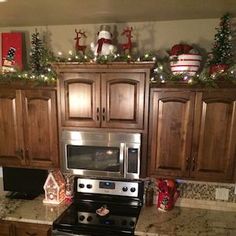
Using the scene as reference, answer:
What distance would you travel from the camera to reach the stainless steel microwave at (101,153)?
1900mm

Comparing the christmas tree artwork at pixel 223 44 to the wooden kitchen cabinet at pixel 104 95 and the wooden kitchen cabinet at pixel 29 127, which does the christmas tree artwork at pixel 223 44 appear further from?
the wooden kitchen cabinet at pixel 29 127

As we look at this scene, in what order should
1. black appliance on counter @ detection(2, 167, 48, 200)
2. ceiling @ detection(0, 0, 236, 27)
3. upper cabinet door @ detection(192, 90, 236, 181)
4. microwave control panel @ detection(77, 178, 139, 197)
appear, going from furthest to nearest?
black appliance on counter @ detection(2, 167, 48, 200), microwave control panel @ detection(77, 178, 139, 197), upper cabinet door @ detection(192, 90, 236, 181), ceiling @ detection(0, 0, 236, 27)

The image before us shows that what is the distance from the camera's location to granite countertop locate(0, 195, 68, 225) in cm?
194

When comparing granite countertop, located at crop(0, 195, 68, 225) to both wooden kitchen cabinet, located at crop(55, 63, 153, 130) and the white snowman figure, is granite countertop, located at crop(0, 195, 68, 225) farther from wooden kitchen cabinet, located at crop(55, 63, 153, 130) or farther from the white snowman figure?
the white snowman figure

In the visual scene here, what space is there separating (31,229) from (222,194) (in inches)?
69.1

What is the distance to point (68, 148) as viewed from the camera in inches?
79.1

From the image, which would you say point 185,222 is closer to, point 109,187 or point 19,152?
point 109,187

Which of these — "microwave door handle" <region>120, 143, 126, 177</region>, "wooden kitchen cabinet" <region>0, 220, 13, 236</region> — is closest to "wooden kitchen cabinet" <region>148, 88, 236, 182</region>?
"microwave door handle" <region>120, 143, 126, 177</region>

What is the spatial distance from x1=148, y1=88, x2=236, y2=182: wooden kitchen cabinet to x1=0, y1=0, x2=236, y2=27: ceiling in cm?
64

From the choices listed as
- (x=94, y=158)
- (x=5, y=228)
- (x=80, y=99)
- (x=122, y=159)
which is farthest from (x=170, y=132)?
(x=5, y=228)

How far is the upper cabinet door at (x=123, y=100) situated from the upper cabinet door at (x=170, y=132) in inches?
4.6

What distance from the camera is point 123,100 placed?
6.15ft

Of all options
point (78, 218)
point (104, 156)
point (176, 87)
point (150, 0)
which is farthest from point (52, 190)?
point (150, 0)

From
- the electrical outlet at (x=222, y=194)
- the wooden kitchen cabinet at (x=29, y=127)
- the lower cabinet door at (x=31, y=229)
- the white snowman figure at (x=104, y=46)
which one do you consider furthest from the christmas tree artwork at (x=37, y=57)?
the electrical outlet at (x=222, y=194)
